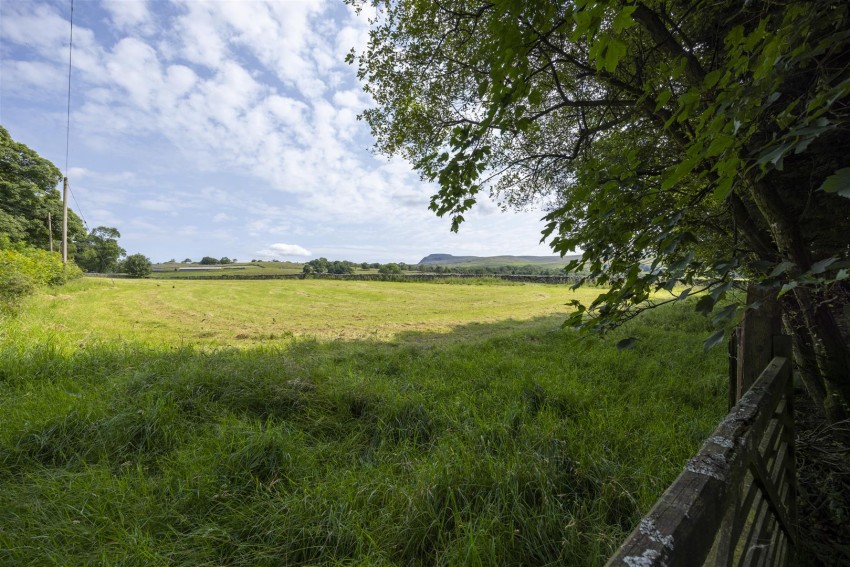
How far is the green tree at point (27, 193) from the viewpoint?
2981 cm

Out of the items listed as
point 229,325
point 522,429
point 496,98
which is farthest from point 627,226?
point 229,325

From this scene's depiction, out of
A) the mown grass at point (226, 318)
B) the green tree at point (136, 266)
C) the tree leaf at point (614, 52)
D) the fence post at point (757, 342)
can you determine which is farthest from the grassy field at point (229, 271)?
the tree leaf at point (614, 52)

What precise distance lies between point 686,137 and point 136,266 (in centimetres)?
8574

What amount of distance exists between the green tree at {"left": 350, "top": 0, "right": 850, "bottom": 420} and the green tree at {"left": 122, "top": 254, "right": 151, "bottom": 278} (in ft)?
264

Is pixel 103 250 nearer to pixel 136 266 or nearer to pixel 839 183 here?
pixel 136 266

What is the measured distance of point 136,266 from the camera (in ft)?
223

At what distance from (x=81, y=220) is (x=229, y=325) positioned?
38891mm

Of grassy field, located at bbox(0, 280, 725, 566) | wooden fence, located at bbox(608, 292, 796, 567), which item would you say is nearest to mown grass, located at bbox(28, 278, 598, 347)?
grassy field, located at bbox(0, 280, 725, 566)

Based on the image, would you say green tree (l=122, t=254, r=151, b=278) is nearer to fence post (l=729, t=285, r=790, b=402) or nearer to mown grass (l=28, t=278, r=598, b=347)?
mown grass (l=28, t=278, r=598, b=347)

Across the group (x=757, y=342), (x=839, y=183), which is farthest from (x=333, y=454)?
(x=839, y=183)

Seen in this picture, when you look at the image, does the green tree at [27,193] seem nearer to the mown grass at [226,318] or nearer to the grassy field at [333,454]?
the mown grass at [226,318]

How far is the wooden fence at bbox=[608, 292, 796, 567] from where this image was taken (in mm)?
967

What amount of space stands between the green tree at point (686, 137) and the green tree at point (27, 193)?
133 ft

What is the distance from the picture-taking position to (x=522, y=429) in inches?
155
